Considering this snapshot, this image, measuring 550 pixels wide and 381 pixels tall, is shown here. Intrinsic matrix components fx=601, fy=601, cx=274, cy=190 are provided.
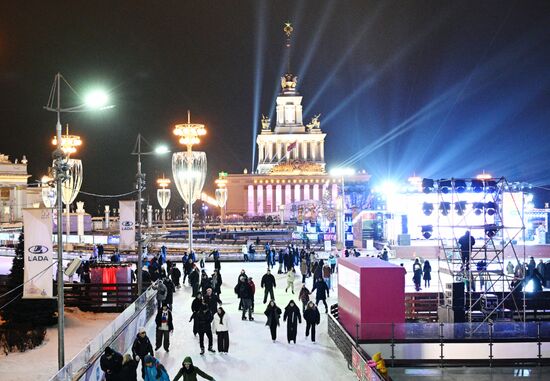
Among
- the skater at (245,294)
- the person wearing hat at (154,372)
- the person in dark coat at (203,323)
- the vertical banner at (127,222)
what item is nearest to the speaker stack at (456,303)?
the skater at (245,294)

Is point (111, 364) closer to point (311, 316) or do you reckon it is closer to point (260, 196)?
point (311, 316)

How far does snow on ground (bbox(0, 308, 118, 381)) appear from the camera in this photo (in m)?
11.8

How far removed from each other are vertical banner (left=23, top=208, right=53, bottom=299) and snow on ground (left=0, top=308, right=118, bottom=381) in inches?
77.8

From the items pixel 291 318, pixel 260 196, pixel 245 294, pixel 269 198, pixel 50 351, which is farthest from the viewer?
pixel 269 198

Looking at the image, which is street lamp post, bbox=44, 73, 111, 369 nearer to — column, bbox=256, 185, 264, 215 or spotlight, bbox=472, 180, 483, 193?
spotlight, bbox=472, 180, 483, 193

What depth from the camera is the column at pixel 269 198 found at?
10088 centimetres

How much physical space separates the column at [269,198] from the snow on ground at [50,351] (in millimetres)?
82148

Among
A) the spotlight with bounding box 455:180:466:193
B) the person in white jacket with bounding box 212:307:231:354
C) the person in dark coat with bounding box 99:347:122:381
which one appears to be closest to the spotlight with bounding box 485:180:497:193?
the spotlight with bounding box 455:180:466:193

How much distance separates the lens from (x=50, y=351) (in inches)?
547

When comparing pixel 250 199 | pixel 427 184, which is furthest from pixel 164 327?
pixel 250 199

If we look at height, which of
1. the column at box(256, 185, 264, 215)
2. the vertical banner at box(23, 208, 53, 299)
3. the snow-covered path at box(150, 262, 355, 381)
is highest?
the column at box(256, 185, 264, 215)

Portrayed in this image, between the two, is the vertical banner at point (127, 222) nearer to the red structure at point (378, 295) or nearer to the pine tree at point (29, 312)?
the pine tree at point (29, 312)

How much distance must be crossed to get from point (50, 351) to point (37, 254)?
14.3 feet

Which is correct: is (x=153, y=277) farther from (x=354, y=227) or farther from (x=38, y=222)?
(x=354, y=227)
